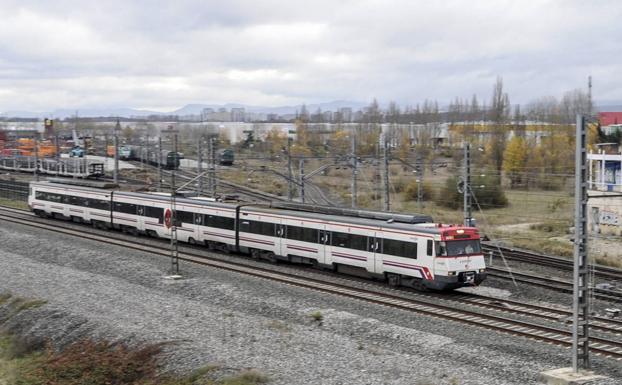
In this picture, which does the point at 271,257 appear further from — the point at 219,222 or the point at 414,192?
the point at 414,192

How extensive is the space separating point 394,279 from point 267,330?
24.6 ft

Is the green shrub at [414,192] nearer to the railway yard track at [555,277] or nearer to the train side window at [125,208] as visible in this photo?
the railway yard track at [555,277]

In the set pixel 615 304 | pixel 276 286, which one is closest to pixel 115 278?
pixel 276 286

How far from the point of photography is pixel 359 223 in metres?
27.2

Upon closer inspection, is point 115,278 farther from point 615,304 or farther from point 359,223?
point 615,304

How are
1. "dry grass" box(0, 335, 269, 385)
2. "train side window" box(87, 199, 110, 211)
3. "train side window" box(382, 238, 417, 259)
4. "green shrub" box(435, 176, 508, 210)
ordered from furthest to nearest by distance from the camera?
"green shrub" box(435, 176, 508, 210)
"train side window" box(87, 199, 110, 211)
"train side window" box(382, 238, 417, 259)
"dry grass" box(0, 335, 269, 385)

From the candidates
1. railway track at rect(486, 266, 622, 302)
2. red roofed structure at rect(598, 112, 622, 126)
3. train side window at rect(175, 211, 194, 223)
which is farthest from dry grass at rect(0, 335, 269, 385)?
red roofed structure at rect(598, 112, 622, 126)

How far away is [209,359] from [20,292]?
12482 millimetres

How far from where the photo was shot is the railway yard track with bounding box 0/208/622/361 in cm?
1917

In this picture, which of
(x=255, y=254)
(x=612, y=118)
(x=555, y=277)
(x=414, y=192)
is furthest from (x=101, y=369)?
(x=612, y=118)

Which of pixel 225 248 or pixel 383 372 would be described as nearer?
pixel 383 372

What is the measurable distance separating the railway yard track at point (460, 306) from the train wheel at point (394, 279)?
29 cm

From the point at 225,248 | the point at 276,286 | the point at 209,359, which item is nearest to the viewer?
the point at 209,359

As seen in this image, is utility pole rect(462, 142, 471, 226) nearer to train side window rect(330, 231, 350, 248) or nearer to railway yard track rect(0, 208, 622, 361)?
train side window rect(330, 231, 350, 248)
